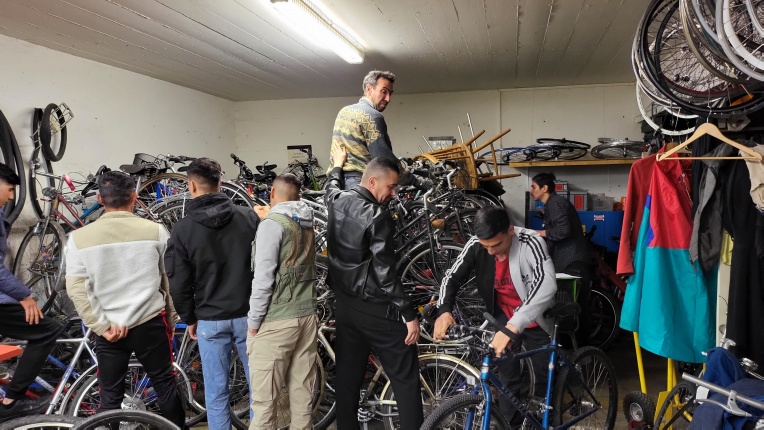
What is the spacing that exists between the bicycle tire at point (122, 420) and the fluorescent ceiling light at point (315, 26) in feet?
8.93

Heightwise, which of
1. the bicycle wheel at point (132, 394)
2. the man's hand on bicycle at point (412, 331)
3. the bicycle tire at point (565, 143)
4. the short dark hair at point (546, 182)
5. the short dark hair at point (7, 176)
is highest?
the bicycle tire at point (565, 143)

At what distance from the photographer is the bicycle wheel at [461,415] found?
212cm

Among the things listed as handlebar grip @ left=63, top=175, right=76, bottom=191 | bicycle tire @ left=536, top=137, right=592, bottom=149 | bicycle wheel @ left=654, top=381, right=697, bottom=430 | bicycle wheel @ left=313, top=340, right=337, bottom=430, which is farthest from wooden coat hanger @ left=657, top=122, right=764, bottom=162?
handlebar grip @ left=63, top=175, right=76, bottom=191

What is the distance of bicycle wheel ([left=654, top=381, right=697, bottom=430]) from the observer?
2.40 meters

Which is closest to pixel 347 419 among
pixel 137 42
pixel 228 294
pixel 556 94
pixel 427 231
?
pixel 228 294

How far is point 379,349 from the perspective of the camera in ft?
8.26

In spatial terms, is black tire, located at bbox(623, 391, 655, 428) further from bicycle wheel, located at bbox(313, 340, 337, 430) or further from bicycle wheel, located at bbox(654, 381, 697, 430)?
bicycle wheel, located at bbox(313, 340, 337, 430)

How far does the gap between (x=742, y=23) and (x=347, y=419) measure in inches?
106

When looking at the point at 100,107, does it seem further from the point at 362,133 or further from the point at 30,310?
the point at 362,133

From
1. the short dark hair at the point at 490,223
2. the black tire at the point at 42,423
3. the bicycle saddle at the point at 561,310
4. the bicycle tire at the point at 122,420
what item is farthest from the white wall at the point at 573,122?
the black tire at the point at 42,423

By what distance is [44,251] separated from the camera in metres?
4.43

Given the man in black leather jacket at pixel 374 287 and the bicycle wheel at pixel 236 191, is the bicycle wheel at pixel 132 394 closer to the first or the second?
the man in black leather jacket at pixel 374 287

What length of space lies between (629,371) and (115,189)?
4643 mm

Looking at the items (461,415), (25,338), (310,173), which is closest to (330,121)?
(310,173)
